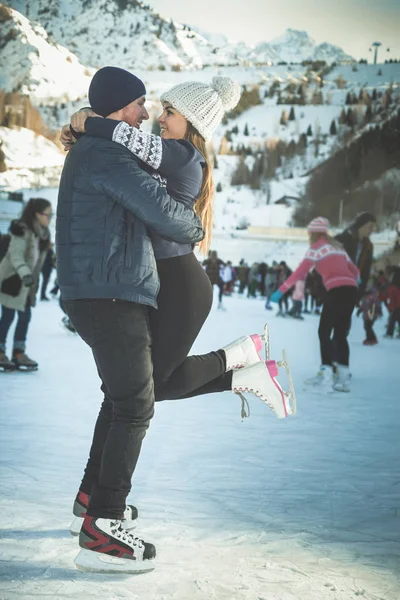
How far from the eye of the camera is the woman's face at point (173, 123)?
1996 mm

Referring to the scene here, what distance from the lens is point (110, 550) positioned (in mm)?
1760

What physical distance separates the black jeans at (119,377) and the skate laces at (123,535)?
2 centimetres

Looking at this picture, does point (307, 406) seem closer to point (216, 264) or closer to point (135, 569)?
point (135, 569)

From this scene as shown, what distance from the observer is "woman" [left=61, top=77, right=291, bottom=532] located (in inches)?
71.2

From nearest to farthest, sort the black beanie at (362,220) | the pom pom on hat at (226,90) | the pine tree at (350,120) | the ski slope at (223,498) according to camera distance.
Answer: the ski slope at (223,498) → the pom pom on hat at (226,90) → the black beanie at (362,220) → the pine tree at (350,120)

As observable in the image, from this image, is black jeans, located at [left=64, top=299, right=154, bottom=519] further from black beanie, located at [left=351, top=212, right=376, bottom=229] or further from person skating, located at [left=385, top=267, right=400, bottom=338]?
person skating, located at [left=385, top=267, right=400, bottom=338]

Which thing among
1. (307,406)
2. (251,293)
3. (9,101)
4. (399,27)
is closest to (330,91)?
(9,101)

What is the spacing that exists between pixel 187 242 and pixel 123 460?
553mm

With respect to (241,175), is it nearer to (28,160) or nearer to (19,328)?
(28,160)

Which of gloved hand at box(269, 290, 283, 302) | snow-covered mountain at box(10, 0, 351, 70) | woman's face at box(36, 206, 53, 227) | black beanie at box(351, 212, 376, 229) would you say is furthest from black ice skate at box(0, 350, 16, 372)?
snow-covered mountain at box(10, 0, 351, 70)

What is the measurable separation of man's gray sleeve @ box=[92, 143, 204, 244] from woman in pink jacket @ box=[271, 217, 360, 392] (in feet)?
10.8

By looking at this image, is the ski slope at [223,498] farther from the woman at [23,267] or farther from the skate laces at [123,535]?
the woman at [23,267]

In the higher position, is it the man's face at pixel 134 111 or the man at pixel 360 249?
the man's face at pixel 134 111

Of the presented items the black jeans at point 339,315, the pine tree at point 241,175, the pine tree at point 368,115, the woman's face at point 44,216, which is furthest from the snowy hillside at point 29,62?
the black jeans at point 339,315
